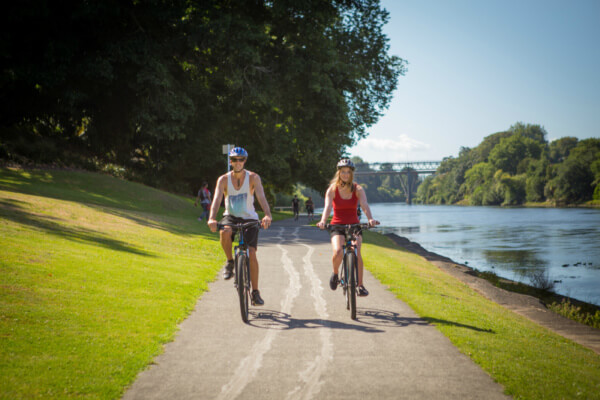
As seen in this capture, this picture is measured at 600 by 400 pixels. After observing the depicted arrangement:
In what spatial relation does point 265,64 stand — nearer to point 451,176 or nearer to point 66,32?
point 66,32

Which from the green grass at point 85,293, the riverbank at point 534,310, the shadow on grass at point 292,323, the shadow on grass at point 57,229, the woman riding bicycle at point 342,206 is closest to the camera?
the green grass at point 85,293

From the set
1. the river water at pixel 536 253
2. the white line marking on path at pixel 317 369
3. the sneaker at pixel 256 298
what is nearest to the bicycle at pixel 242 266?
the sneaker at pixel 256 298

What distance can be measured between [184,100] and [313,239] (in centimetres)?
1196

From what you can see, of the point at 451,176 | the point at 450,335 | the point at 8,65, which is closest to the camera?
the point at 450,335

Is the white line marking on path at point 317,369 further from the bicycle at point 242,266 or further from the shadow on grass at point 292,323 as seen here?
the bicycle at point 242,266

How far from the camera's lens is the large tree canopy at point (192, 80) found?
75.3 feet

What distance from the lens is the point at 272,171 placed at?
35375mm

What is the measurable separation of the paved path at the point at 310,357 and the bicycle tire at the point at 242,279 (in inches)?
8.1

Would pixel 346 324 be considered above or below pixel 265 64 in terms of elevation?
below

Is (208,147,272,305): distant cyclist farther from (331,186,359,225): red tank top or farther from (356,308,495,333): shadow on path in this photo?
(356,308,495,333): shadow on path

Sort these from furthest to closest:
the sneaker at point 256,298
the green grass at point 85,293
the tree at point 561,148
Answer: the tree at point 561,148, the sneaker at point 256,298, the green grass at point 85,293

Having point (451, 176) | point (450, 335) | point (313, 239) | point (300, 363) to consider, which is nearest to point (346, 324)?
point (450, 335)

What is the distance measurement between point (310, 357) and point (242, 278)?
1.74 m

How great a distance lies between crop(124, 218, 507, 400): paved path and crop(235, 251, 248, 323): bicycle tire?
8.1 inches
